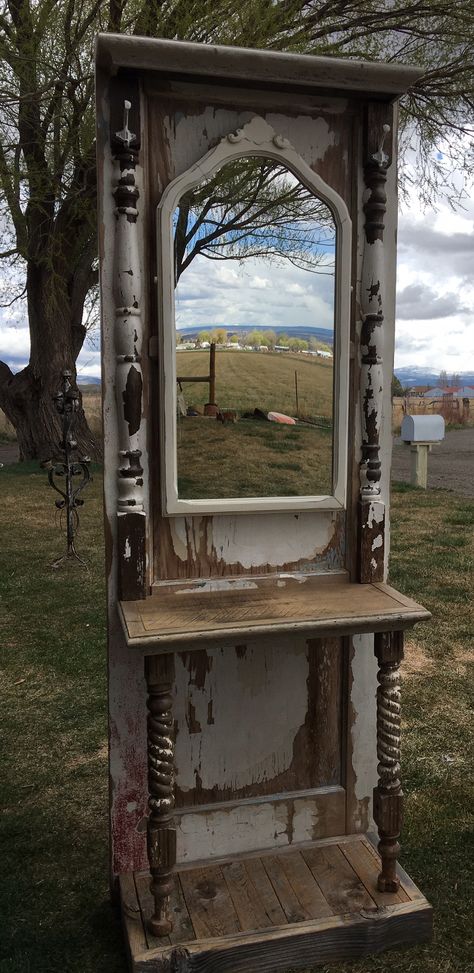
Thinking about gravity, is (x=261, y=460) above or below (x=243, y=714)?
above

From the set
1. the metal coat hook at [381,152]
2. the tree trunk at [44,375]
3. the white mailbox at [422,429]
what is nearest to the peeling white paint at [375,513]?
the metal coat hook at [381,152]

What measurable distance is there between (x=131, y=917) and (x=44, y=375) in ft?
40.0

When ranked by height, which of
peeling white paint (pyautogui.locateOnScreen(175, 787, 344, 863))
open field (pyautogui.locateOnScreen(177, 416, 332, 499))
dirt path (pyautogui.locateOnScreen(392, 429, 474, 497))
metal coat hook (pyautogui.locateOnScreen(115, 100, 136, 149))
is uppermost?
metal coat hook (pyautogui.locateOnScreen(115, 100, 136, 149))

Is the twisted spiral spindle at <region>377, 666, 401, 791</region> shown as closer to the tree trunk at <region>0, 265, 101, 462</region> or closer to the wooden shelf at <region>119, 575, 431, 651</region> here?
the wooden shelf at <region>119, 575, 431, 651</region>

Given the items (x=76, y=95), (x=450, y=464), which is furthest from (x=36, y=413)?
(x=450, y=464)

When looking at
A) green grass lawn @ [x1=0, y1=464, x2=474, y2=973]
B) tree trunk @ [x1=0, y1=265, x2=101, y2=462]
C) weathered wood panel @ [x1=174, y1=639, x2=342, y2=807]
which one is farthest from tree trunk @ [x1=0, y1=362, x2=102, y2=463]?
weathered wood panel @ [x1=174, y1=639, x2=342, y2=807]

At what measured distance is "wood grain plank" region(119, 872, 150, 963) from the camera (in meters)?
2.30

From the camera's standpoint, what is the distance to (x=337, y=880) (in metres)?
2.61

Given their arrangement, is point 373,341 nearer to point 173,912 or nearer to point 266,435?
point 266,435

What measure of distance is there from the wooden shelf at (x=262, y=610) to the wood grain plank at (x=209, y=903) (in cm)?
99

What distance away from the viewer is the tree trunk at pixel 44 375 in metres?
13.5

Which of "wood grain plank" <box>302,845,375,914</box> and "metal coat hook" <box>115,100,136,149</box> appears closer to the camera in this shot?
"metal coat hook" <box>115,100,136,149</box>

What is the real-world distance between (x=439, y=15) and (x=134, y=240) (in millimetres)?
11252

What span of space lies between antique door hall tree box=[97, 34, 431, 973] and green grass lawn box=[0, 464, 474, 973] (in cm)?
20
